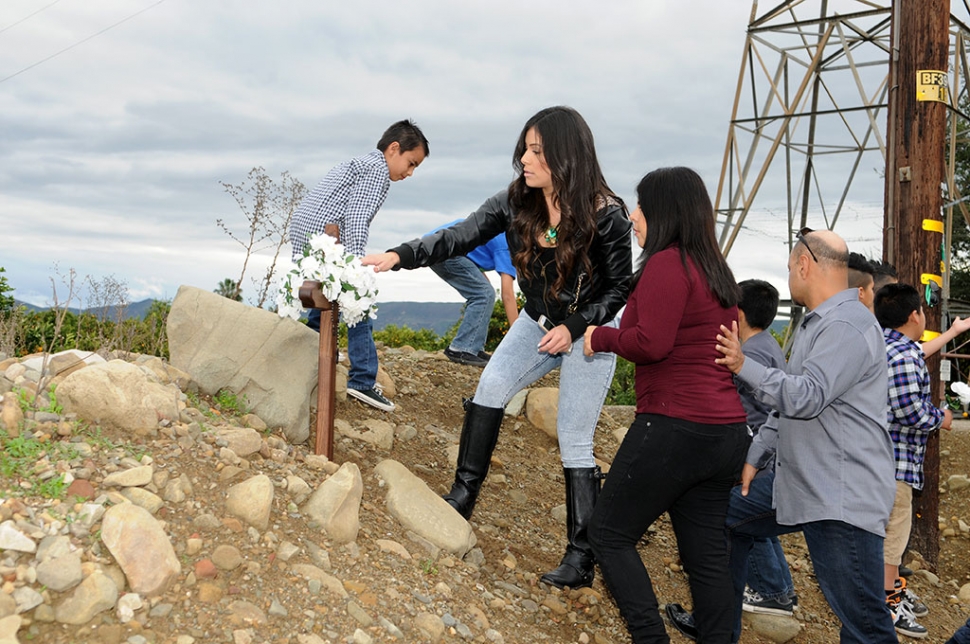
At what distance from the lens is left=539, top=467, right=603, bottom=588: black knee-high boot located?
13.5ft

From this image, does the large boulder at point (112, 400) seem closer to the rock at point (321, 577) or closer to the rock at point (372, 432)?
the rock at point (321, 577)

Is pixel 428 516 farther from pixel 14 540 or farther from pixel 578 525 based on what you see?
pixel 14 540

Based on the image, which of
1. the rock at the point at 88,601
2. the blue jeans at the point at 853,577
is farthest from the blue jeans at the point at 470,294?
the rock at the point at 88,601

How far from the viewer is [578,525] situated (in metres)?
4.14

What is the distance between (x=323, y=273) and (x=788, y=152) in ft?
42.0

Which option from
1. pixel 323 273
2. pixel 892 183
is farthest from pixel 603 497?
pixel 892 183

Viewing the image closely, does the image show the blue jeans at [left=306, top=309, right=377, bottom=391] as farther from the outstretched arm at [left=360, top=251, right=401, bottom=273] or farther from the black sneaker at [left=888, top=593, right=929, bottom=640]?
the black sneaker at [left=888, top=593, right=929, bottom=640]

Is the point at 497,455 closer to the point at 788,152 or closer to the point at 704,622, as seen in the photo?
the point at 704,622

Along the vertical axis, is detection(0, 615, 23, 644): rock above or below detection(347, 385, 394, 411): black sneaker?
below

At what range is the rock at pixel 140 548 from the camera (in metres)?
3.18

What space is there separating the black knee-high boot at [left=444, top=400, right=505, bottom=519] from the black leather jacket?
0.55 meters

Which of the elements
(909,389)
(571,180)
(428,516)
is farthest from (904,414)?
(428,516)

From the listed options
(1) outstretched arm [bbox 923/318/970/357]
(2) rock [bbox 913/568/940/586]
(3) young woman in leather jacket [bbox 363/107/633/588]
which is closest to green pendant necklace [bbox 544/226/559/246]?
(3) young woman in leather jacket [bbox 363/107/633/588]

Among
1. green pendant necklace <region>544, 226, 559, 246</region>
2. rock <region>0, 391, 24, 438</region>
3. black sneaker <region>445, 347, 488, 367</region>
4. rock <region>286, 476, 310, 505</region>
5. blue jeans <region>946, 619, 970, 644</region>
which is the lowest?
blue jeans <region>946, 619, 970, 644</region>
